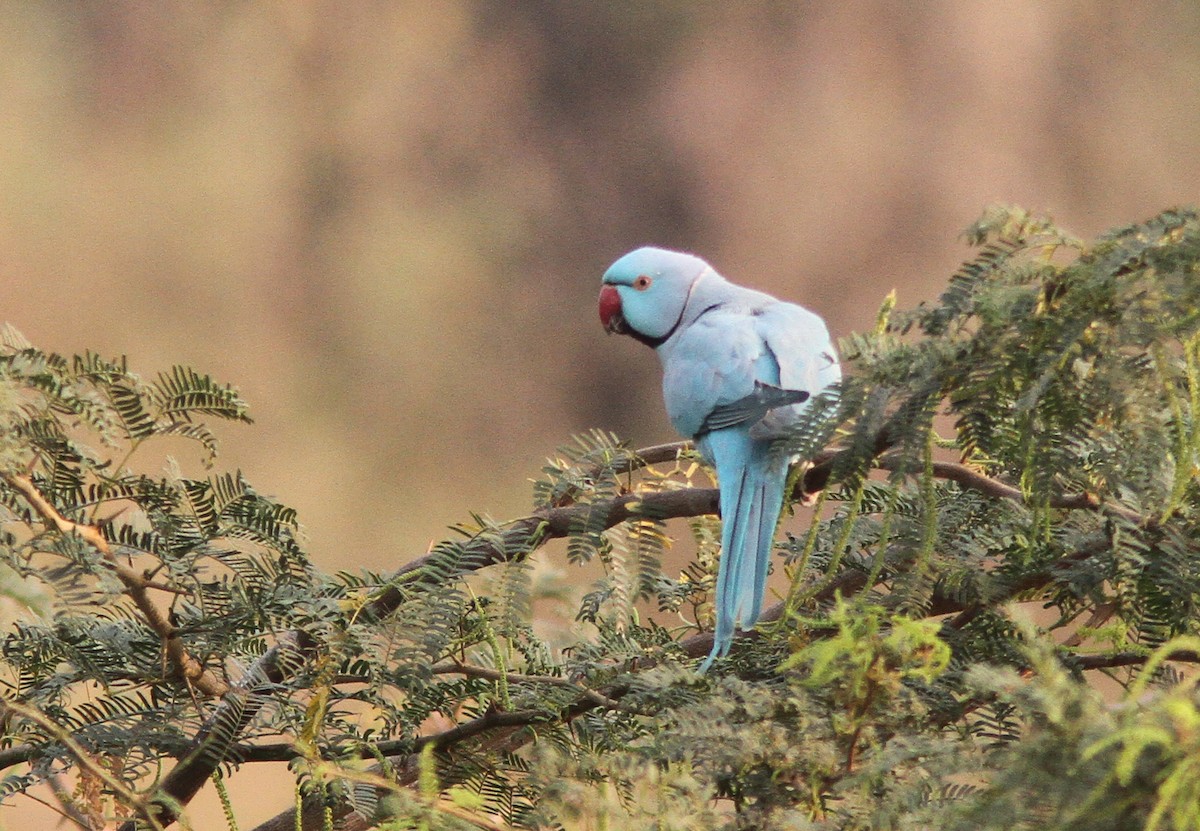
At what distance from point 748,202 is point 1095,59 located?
1.86 meters

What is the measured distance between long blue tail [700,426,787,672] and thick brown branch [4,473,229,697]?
46 cm

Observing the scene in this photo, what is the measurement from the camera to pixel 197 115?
6.16 m

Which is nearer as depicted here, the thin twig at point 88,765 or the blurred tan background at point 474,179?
the thin twig at point 88,765

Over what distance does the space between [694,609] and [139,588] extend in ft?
1.87

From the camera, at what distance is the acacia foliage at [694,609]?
0.72 m

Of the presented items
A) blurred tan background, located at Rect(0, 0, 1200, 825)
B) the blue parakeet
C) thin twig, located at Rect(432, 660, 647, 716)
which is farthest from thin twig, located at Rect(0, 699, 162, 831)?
blurred tan background, located at Rect(0, 0, 1200, 825)

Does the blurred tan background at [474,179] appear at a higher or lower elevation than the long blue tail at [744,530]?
higher

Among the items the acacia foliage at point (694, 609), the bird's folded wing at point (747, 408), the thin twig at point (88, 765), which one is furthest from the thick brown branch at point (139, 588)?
the bird's folded wing at point (747, 408)

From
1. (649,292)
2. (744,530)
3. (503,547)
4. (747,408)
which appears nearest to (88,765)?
(503,547)

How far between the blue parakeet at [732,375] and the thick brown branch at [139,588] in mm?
448

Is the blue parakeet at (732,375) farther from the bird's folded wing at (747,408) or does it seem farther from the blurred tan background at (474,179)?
the blurred tan background at (474,179)

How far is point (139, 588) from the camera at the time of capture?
1.01m

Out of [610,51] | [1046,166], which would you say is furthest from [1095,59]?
[610,51]

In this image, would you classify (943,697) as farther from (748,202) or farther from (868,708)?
(748,202)
